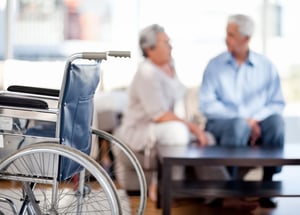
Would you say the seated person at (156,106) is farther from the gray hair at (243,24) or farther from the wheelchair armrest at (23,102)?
the wheelchair armrest at (23,102)

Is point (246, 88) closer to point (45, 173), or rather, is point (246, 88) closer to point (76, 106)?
point (76, 106)

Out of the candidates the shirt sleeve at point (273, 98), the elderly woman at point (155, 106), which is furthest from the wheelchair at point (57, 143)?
Answer: the shirt sleeve at point (273, 98)

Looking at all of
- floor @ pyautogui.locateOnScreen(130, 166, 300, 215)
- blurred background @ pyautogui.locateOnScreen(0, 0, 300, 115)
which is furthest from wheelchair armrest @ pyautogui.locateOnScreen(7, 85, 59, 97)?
blurred background @ pyautogui.locateOnScreen(0, 0, 300, 115)

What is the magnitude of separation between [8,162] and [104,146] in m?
2.42

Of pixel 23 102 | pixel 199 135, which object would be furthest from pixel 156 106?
pixel 23 102

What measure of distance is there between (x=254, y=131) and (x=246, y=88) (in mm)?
281

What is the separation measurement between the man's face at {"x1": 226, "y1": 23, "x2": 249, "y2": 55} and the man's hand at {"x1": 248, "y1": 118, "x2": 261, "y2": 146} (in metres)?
0.44

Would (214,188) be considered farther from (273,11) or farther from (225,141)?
(273,11)

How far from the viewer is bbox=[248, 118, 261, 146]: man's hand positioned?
3.92 m

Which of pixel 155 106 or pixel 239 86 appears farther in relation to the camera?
pixel 239 86

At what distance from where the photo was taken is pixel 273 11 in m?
5.51

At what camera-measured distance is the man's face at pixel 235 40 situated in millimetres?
4016

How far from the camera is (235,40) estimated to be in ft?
13.2

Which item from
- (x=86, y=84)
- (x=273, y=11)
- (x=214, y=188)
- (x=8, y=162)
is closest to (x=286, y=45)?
(x=273, y=11)
